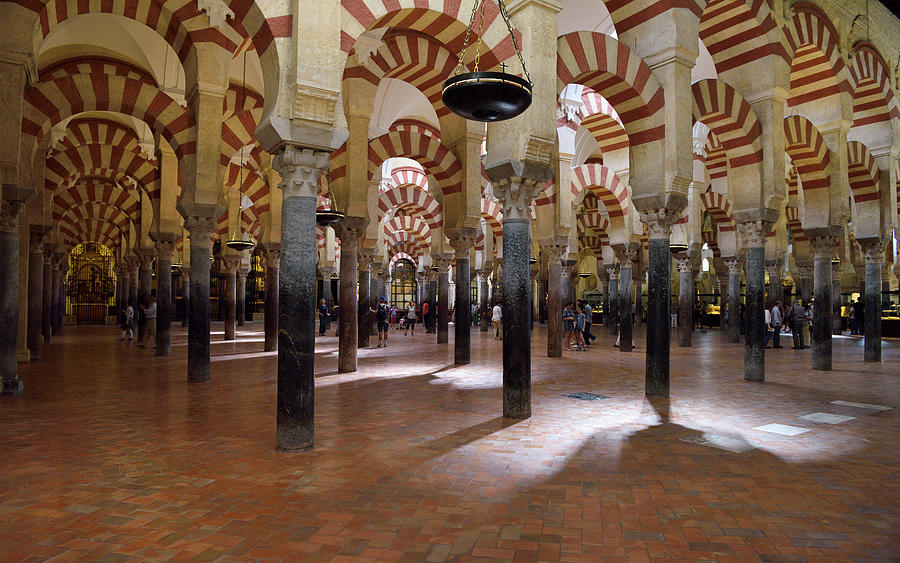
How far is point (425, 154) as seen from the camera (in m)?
9.73

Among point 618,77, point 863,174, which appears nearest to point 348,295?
point 618,77

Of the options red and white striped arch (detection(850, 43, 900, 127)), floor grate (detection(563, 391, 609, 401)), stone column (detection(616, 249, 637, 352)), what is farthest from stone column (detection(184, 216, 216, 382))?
red and white striped arch (detection(850, 43, 900, 127))

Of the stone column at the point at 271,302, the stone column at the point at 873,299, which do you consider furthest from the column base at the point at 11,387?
the stone column at the point at 873,299

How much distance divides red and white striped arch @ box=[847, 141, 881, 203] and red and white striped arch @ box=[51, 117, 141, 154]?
44.7 feet

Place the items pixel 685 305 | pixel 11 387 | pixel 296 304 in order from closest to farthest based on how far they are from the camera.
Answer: pixel 296 304
pixel 11 387
pixel 685 305

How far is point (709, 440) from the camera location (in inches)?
163

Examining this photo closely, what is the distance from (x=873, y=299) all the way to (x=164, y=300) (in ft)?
40.1

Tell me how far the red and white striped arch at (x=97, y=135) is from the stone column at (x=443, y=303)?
733 cm

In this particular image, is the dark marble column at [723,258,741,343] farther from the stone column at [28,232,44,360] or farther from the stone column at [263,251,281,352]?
the stone column at [28,232,44,360]

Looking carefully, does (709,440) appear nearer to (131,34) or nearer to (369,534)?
(369,534)

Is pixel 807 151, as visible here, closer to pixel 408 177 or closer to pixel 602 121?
pixel 602 121

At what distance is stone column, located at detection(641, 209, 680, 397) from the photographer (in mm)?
5992

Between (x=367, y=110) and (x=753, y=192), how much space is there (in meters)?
5.55

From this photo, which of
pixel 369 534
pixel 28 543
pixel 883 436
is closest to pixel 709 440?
pixel 883 436
